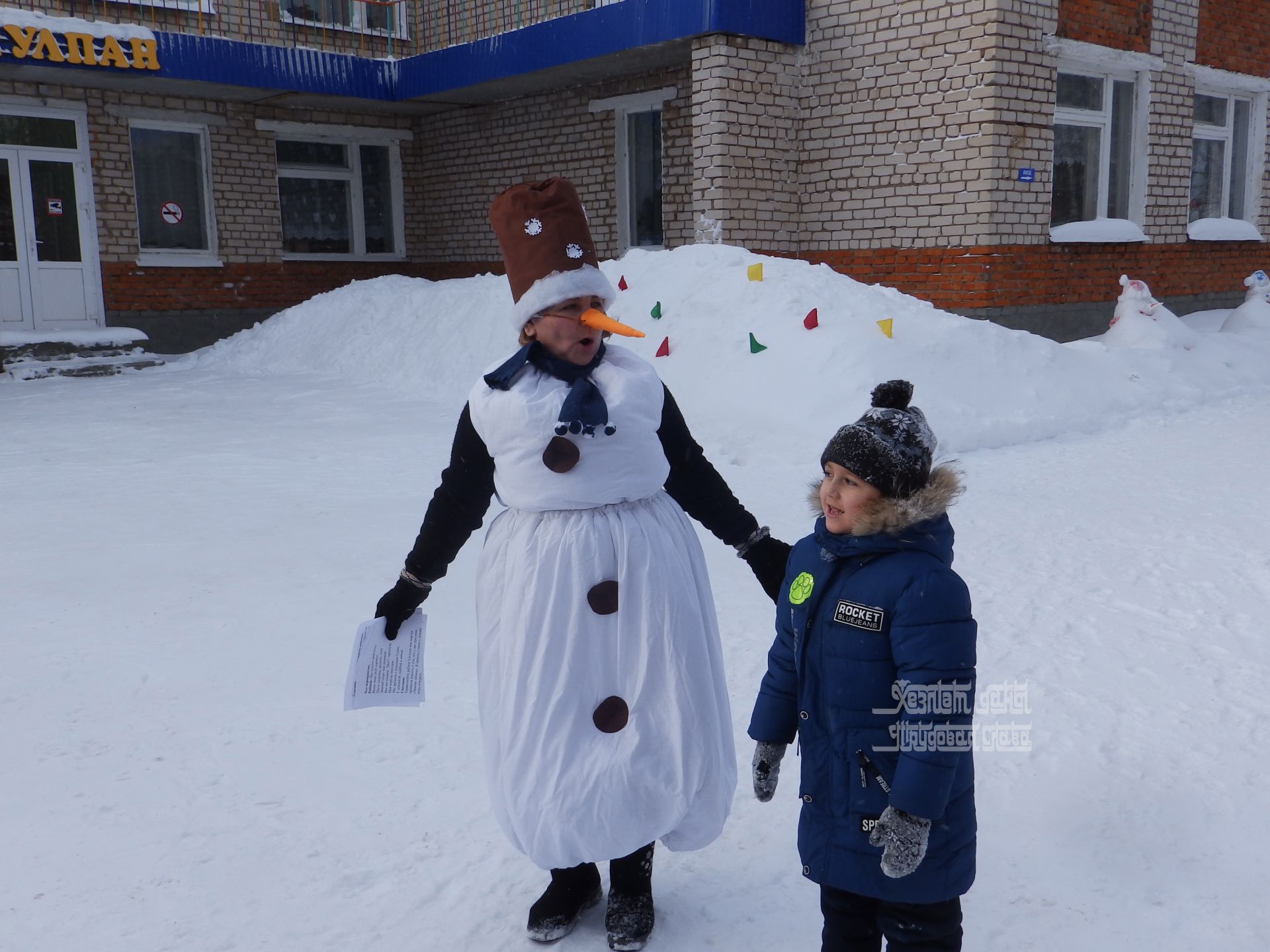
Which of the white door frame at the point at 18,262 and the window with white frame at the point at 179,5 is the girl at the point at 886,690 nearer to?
the white door frame at the point at 18,262

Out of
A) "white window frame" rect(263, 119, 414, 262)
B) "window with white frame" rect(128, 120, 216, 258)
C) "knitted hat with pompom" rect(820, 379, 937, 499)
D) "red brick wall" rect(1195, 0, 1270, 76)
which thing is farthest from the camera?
"white window frame" rect(263, 119, 414, 262)

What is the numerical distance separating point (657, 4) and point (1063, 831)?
8.90m

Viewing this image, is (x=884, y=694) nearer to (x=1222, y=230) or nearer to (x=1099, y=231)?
(x=1099, y=231)

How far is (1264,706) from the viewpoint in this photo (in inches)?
123

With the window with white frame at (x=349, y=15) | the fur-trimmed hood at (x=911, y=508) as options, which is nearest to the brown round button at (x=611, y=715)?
the fur-trimmed hood at (x=911, y=508)

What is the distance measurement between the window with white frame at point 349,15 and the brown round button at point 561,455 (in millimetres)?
13083

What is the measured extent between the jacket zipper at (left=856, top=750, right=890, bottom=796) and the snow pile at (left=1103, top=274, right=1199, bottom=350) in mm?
8090

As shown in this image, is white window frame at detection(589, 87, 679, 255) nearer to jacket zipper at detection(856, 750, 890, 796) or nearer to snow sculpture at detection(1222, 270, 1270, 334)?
snow sculpture at detection(1222, 270, 1270, 334)

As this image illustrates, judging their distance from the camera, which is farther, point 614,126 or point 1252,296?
point 614,126

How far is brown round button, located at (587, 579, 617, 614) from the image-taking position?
207 cm

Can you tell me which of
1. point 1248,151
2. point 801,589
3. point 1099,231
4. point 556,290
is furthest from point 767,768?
point 1248,151

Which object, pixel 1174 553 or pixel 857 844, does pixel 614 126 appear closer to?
pixel 1174 553

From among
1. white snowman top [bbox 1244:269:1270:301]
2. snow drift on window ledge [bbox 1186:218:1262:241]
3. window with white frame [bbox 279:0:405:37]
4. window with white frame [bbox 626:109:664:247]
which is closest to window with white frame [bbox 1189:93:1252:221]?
snow drift on window ledge [bbox 1186:218:1262:241]

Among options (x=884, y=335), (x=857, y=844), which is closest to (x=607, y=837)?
(x=857, y=844)
